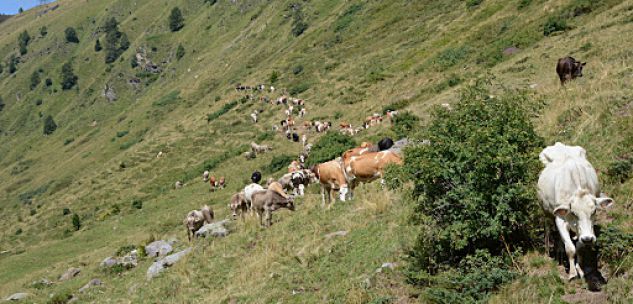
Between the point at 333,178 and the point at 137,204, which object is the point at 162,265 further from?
the point at 137,204

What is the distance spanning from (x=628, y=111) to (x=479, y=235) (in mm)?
5781

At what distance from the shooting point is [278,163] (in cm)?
3297

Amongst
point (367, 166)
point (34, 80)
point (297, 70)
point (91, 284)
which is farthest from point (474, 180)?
point (34, 80)

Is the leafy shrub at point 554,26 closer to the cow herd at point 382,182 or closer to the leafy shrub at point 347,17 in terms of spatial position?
the cow herd at point 382,182

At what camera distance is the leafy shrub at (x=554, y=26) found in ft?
104

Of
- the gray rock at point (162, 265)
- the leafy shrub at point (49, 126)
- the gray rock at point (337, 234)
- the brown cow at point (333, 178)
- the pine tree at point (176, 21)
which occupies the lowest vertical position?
the leafy shrub at point (49, 126)

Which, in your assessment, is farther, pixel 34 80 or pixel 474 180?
pixel 34 80

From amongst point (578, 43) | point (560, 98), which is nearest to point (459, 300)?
point (560, 98)

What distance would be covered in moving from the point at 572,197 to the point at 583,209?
0.21m

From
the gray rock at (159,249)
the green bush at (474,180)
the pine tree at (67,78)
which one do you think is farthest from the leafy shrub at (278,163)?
the pine tree at (67,78)

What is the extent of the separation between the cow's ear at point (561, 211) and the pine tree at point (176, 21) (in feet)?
426

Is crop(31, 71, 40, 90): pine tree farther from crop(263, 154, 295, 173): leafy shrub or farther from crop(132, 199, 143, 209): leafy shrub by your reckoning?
crop(263, 154, 295, 173): leafy shrub

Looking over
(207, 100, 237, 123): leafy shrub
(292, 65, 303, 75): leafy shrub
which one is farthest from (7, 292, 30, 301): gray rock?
(292, 65, 303, 75): leafy shrub

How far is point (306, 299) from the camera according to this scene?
9500 mm
